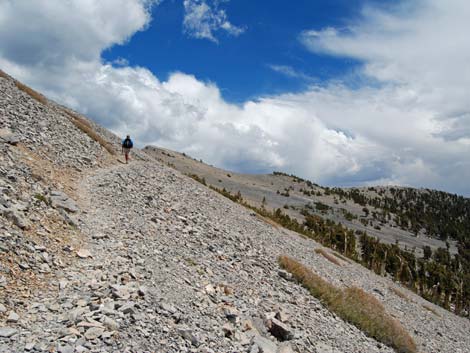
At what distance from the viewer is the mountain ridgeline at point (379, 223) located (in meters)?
61.2

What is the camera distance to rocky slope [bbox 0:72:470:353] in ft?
30.2

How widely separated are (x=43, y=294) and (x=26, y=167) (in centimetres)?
995

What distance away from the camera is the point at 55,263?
11734 mm

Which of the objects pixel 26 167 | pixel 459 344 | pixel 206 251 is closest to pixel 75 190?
pixel 26 167

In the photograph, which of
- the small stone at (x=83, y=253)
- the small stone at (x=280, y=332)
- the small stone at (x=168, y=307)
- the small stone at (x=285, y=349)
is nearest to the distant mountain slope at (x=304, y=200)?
the small stone at (x=280, y=332)

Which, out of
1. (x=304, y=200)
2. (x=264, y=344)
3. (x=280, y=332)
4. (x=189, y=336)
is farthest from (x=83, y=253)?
(x=304, y=200)

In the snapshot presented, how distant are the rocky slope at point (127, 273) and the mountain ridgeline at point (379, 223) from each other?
85.0 ft

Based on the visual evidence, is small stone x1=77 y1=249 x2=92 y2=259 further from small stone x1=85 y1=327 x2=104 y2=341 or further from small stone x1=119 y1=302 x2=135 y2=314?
small stone x1=85 y1=327 x2=104 y2=341

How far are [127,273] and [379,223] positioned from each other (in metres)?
103

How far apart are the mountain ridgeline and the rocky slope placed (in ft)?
85.0

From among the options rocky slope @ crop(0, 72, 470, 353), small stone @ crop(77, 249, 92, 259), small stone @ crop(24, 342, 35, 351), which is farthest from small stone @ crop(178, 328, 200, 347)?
small stone @ crop(77, 249, 92, 259)

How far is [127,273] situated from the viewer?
1205cm

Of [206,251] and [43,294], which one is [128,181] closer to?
[206,251]

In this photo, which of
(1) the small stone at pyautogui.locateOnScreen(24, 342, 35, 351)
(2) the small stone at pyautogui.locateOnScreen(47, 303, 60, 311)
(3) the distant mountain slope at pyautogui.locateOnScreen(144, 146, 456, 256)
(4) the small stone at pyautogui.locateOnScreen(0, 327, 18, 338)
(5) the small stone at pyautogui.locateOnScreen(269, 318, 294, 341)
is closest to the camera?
(1) the small stone at pyautogui.locateOnScreen(24, 342, 35, 351)
